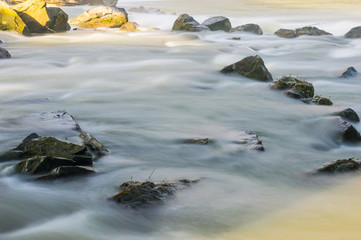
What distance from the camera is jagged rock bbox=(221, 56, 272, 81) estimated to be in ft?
28.0

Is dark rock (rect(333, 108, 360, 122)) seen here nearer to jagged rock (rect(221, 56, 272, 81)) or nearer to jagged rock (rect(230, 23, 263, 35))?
jagged rock (rect(221, 56, 272, 81))

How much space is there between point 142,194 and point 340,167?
5.78 ft

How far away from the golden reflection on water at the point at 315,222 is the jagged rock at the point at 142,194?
2.01 ft

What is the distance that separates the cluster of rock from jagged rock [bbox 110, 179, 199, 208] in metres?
12.7

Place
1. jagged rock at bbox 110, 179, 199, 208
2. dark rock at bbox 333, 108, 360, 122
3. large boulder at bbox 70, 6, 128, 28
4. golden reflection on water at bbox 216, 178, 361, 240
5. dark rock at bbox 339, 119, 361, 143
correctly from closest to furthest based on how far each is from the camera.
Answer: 1. golden reflection on water at bbox 216, 178, 361, 240
2. jagged rock at bbox 110, 179, 199, 208
3. dark rock at bbox 339, 119, 361, 143
4. dark rock at bbox 333, 108, 360, 122
5. large boulder at bbox 70, 6, 128, 28

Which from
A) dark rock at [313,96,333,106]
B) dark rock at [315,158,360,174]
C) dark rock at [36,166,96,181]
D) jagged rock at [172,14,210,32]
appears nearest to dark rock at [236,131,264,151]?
dark rock at [315,158,360,174]

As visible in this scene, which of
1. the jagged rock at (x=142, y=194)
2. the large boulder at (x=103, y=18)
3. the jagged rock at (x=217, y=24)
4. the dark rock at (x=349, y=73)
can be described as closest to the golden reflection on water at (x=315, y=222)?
the jagged rock at (x=142, y=194)

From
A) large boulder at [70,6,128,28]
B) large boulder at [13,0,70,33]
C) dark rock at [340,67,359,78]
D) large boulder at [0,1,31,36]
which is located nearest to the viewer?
dark rock at [340,67,359,78]

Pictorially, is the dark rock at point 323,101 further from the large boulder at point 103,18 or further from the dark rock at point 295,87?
the large boulder at point 103,18

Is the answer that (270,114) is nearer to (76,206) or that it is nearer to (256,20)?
(76,206)

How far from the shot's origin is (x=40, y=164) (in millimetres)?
4074

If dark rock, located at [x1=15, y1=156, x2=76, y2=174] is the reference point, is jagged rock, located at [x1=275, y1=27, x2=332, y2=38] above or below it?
below

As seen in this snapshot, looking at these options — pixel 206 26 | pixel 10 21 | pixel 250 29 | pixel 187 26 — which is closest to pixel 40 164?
pixel 10 21

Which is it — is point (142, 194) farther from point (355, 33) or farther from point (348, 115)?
point (355, 33)
